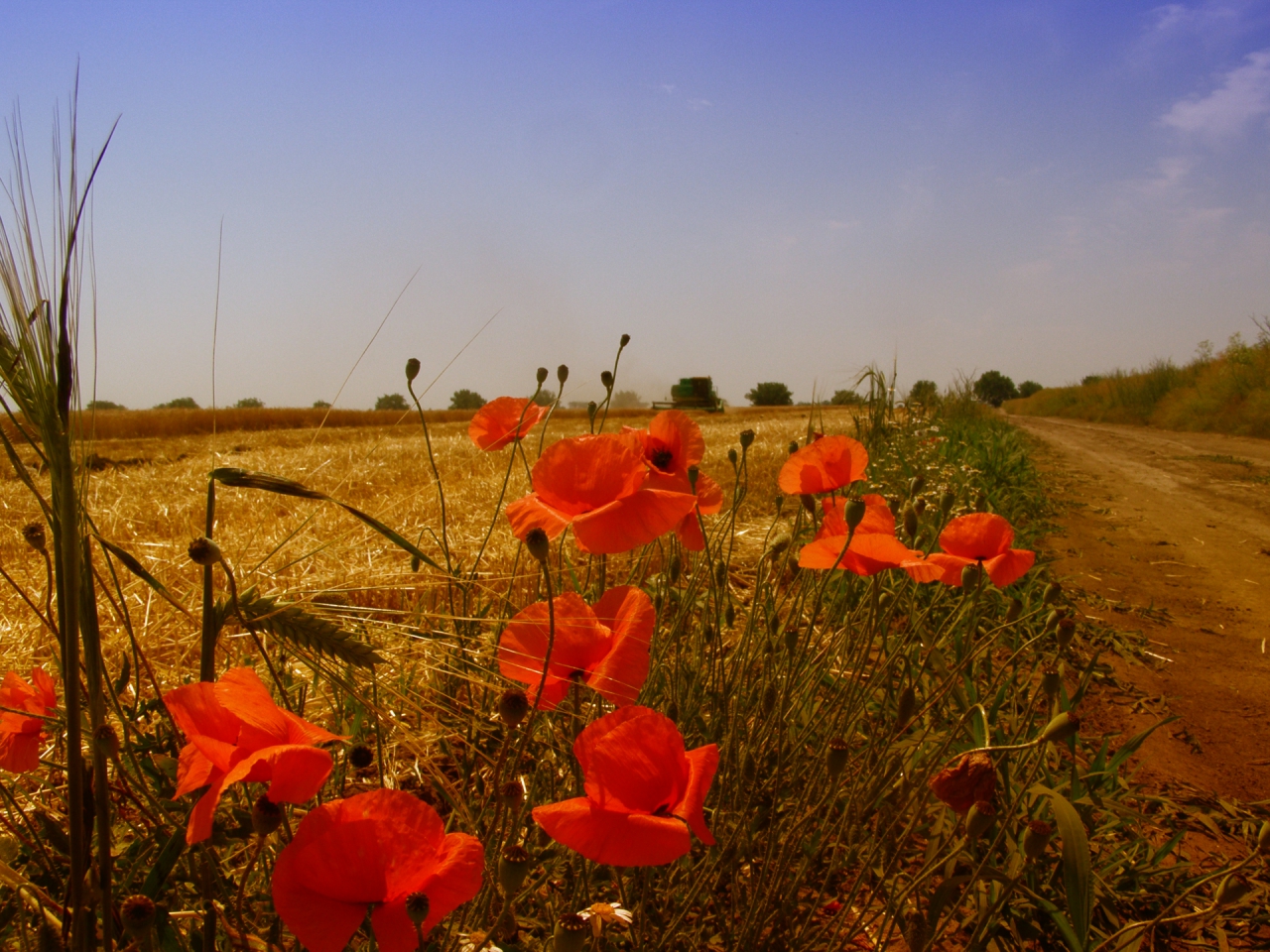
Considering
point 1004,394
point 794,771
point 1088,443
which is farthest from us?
point 1004,394

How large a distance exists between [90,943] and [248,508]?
330 cm

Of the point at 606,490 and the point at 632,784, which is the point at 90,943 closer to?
the point at 632,784

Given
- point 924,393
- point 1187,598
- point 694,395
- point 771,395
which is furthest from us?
point 771,395

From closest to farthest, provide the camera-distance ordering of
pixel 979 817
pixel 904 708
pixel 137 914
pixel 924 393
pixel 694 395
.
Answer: pixel 137 914, pixel 979 817, pixel 904 708, pixel 924 393, pixel 694 395

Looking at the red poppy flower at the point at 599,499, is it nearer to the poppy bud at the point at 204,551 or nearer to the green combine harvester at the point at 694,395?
the poppy bud at the point at 204,551

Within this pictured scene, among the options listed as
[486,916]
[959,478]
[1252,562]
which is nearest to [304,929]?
[486,916]

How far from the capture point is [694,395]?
28.0 metres

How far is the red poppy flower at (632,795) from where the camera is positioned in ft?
1.90

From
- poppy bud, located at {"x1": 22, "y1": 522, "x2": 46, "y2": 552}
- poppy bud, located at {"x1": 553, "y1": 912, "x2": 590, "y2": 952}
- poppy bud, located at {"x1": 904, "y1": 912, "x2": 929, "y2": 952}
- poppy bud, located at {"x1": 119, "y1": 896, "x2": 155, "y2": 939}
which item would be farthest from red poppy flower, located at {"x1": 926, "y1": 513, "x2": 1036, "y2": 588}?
poppy bud, located at {"x1": 22, "y1": 522, "x2": 46, "y2": 552}

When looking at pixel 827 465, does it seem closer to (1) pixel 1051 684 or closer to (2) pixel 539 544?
(1) pixel 1051 684

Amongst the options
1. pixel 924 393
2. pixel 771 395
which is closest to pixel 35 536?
pixel 924 393

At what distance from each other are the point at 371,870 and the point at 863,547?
0.72 meters

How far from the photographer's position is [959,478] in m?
3.94

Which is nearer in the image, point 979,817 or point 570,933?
point 570,933
